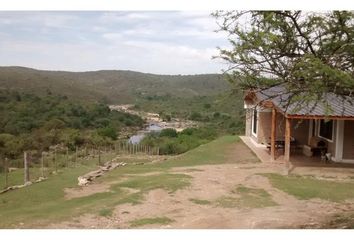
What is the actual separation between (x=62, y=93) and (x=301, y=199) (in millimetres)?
50407

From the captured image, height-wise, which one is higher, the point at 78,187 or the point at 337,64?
the point at 337,64

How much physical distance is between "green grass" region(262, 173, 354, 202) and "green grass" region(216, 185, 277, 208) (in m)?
0.87

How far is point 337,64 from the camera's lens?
750cm

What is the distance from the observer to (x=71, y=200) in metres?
11.8

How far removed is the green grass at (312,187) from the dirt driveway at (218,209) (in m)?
0.31

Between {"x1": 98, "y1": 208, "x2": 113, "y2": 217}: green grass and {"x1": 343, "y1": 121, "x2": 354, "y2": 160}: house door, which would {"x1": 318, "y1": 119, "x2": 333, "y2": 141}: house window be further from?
{"x1": 98, "y1": 208, "x2": 113, "y2": 217}: green grass

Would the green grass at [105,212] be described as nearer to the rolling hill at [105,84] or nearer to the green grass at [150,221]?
the green grass at [150,221]

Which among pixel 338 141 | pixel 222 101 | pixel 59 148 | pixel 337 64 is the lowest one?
pixel 59 148

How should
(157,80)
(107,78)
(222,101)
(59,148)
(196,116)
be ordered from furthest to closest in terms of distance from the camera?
1. (157,80)
2. (107,78)
3. (196,116)
4. (59,148)
5. (222,101)

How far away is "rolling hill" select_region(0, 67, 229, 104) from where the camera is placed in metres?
59.0

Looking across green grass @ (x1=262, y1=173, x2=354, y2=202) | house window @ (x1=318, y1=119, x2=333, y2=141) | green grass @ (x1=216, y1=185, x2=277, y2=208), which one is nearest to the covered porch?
house window @ (x1=318, y1=119, x2=333, y2=141)

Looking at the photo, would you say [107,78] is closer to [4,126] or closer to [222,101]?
[4,126]

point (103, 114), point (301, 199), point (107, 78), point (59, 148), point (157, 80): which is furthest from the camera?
point (157, 80)
